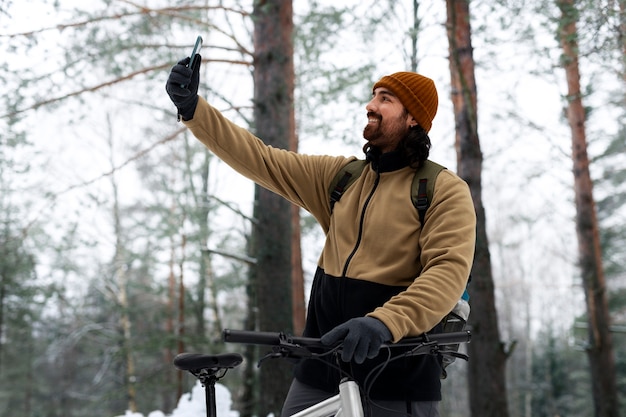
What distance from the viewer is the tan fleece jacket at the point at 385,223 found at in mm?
2070

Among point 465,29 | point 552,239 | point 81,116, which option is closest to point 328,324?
point 81,116

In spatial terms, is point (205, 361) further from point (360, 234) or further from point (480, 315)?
point (480, 315)

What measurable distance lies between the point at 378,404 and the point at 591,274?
41.0 feet

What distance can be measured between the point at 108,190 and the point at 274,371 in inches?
540

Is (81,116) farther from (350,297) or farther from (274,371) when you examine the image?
(350,297)

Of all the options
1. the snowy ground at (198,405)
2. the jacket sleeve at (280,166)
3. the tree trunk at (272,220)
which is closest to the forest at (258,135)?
the tree trunk at (272,220)

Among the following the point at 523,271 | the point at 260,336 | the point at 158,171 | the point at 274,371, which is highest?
the point at 158,171

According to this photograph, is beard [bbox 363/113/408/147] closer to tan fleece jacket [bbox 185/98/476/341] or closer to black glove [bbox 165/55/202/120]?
tan fleece jacket [bbox 185/98/476/341]

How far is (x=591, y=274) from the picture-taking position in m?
13.6

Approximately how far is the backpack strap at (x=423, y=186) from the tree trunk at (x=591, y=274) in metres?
11.5

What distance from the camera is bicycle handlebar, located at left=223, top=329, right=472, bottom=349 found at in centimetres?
162

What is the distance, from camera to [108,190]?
62.6 feet

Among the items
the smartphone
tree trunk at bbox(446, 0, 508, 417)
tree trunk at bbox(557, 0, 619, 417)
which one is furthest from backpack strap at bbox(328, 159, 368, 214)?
tree trunk at bbox(557, 0, 619, 417)

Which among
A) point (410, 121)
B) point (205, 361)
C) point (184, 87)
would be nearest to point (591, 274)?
point (410, 121)
